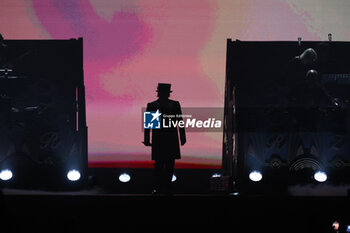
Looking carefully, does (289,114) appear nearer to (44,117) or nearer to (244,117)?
(244,117)

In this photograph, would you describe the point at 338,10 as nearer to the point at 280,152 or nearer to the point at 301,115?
the point at 301,115

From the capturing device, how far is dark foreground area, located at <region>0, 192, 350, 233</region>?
11.4 feet

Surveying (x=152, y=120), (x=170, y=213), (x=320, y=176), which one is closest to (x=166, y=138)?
(x=152, y=120)

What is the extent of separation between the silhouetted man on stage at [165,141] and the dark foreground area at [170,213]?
105 centimetres

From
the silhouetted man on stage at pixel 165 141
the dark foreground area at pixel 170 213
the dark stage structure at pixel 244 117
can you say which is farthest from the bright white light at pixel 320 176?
the silhouetted man on stage at pixel 165 141

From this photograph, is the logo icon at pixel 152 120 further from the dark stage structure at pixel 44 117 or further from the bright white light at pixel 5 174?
the bright white light at pixel 5 174

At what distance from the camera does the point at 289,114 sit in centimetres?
472

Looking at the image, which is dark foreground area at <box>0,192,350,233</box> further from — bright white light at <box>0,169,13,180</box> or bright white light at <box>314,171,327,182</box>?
bright white light at <box>0,169,13,180</box>

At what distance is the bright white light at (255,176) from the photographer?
4688mm

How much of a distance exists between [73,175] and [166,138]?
3.40 ft

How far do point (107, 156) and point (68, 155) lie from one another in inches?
26.9

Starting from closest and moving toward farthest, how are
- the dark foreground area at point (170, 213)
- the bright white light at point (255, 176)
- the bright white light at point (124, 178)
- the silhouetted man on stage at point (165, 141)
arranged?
the dark foreground area at point (170, 213), the silhouetted man on stage at point (165, 141), the bright white light at point (255, 176), the bright white light at point (124, 178)

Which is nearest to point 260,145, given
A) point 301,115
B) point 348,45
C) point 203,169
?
point 301,115

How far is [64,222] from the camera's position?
A: 3305 mm
